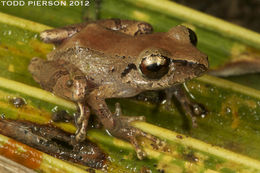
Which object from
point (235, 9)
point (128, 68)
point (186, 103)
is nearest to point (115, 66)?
point (128, 68)

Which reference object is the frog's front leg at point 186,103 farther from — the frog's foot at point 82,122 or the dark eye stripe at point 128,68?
the frog's foot at point 82,122

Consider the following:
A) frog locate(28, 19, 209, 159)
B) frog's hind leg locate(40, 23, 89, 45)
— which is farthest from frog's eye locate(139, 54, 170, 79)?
frog's hind leg locate(40, 23, 89, 45)

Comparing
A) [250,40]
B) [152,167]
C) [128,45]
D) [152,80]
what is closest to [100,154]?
[152,167]

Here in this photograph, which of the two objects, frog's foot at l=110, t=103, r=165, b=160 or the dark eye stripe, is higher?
the dark eye stripe

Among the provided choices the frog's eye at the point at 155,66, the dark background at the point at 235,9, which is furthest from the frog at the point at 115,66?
the dark background at the point at 235,9

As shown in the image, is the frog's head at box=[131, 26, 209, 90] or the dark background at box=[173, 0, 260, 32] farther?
the dark background at box=[173, 0, 260, 32]

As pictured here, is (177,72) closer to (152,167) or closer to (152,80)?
(152,80)

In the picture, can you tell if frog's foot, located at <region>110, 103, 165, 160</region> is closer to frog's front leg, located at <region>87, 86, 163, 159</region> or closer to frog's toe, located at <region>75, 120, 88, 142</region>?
frog's front leg, located at <region>87, 86, 163, 159</region>
